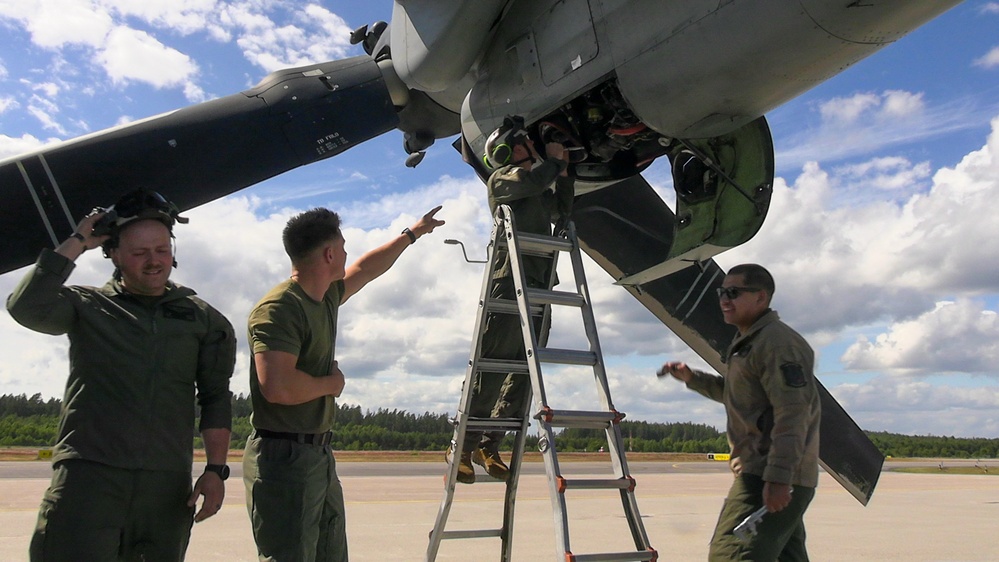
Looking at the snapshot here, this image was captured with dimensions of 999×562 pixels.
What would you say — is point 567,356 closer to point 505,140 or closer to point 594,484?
point 594,484

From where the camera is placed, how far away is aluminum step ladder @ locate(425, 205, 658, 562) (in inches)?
150

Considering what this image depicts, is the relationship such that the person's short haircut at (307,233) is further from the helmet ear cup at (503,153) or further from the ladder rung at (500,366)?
the helmet ear cup at (503,153)

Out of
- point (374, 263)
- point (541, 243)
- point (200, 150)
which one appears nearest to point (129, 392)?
point (374, 263)

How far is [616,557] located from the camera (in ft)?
12.1

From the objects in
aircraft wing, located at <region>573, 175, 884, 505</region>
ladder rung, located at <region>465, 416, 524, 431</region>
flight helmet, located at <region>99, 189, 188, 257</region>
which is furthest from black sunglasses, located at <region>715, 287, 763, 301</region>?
aircraft wing, located at <region>573, 175, 884, 505</region>

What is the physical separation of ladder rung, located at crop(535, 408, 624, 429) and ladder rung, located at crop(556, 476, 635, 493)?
0.30 meters

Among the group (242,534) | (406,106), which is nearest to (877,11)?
(406,106)

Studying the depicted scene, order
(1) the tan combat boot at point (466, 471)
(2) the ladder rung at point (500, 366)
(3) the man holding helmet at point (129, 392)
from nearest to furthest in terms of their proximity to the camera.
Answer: (3) the man holding helmet at point (129, 392), (2) the ladder rung at point (500, 366), (1) the tan combat boot at point (466, 471)

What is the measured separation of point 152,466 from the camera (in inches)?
114

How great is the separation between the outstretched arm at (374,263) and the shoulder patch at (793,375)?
206 cm

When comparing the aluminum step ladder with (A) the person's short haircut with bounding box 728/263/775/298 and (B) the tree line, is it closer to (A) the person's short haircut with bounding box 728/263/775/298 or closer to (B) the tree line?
(A) the person's short haircut with bounding box 728/263/775/298

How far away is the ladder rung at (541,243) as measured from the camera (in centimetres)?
479

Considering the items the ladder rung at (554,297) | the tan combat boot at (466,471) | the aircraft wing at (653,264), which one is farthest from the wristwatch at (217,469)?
the aircraft wing at (653,264)

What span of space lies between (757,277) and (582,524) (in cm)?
509
